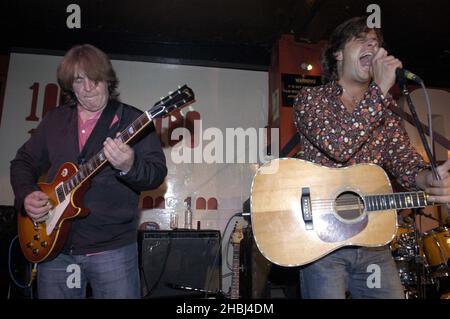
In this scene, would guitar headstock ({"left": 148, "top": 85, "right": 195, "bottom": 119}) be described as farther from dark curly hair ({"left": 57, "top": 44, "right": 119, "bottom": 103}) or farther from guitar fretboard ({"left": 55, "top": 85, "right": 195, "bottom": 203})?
dark curly hair ({"left": 57, "top": 44, "right": 119, "bottom": 103})

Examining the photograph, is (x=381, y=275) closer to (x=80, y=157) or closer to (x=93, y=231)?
(x=93, y=231)

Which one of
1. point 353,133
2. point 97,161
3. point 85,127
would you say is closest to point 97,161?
point 97,161

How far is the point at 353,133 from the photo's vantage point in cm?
172

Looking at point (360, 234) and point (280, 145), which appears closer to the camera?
point (360, 234)

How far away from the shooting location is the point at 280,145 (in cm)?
574

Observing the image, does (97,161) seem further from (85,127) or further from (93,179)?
(85,127)

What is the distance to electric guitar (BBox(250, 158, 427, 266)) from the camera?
1.77m

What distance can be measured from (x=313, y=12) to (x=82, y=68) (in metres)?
4.03

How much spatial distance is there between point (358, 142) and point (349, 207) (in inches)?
14.1

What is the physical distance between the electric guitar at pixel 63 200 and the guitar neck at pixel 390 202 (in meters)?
1.28

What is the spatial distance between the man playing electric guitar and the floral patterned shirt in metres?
0.85

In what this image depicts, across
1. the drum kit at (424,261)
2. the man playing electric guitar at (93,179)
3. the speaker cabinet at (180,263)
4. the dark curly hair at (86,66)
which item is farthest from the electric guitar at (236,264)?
the dark curly hair at (86,66)

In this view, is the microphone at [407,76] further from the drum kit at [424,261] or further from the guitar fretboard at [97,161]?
the drum kit at [424,261]
